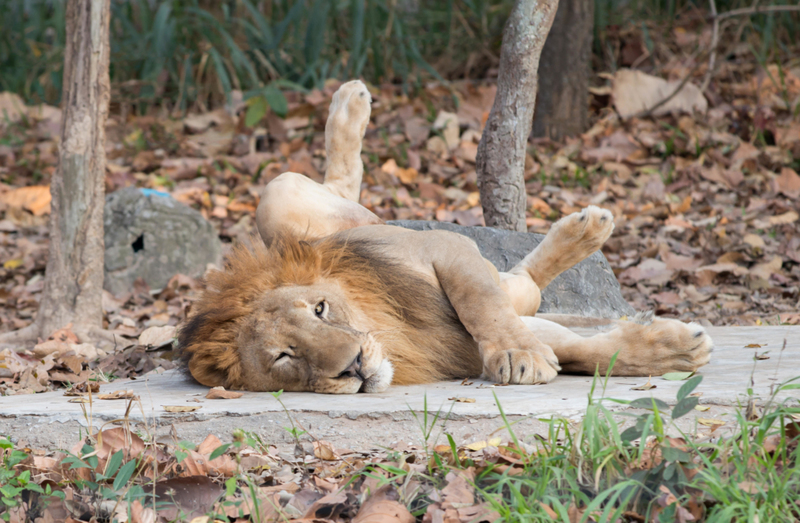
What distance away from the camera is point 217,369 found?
2641 millimetres

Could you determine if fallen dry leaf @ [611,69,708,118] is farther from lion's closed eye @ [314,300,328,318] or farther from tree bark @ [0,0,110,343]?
lion's closed eye @ [314,300,328,318]

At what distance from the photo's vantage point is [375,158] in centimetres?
735

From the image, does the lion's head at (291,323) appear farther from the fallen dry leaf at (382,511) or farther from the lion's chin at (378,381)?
the fallen dry leaf at (382,511)

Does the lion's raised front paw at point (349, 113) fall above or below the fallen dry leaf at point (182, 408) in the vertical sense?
above

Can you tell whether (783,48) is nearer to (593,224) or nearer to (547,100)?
(547,100)

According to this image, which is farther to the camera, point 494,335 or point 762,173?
point 762,173

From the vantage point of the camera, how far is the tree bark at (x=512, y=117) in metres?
3.81

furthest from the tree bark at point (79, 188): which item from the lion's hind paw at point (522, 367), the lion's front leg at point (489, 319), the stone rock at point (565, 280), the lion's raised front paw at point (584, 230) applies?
the lion's hind paw at point (522, 367)

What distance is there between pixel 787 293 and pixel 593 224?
2.34 m

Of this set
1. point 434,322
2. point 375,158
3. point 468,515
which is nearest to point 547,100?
point 375,158

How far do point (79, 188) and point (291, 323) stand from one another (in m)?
2.18

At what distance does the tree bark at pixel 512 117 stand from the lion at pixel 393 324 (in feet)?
3.30

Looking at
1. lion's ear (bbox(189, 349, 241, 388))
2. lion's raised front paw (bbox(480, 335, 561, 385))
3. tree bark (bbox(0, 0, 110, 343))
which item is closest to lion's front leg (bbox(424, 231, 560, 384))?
lion's raised front paw (bbox(480, 335, 561, 385))

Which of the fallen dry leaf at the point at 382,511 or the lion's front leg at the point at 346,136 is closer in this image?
the fallen dry leaf at the point at 382,511
